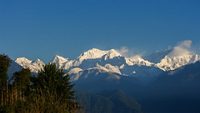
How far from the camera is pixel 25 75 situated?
265ft

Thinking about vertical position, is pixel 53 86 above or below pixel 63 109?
above

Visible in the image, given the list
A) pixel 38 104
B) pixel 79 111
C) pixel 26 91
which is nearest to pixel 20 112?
pixel 38 104

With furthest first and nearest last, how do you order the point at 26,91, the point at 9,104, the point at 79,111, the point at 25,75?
1. the point at 25,75
2. the point at 26,91
3. the point at 79,111
4. the point at 9,104

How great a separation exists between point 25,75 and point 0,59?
875 centimetres

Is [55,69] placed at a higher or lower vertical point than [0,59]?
lower

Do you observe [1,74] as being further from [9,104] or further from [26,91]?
[9,104]

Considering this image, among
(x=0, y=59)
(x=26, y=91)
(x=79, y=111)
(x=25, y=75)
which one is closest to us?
(x=79, y=111)

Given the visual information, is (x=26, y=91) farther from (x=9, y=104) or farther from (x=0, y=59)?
(x=9, y=104)

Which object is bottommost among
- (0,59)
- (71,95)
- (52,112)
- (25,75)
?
(52,112)

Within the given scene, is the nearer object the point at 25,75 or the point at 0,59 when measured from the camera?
the point at 25,75

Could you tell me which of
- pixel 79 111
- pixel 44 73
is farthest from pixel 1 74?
pixel 79 111

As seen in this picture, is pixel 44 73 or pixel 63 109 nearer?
pixel 63 109

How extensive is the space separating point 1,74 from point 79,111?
1139 inches

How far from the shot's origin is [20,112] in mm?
48188
